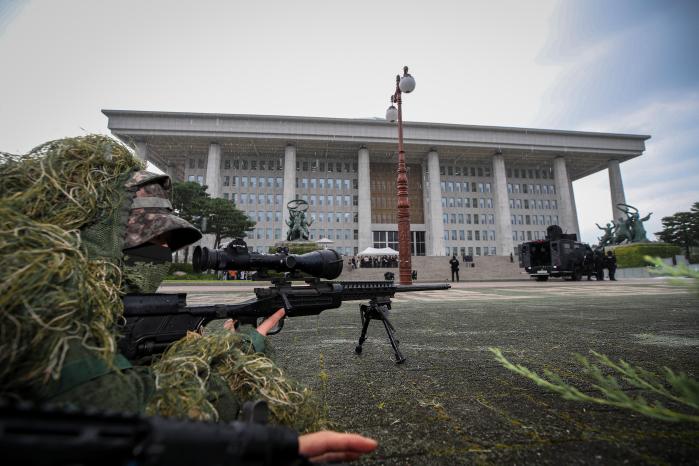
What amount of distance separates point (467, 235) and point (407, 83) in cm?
5226

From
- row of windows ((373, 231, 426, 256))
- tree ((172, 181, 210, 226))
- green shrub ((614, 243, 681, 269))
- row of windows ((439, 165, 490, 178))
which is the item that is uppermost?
row of windows ((439, 165, 490, 178))

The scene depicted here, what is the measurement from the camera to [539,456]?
1295mm

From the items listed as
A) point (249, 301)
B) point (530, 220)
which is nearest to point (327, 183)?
point (530, 220)

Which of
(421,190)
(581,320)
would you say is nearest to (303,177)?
(421,190)

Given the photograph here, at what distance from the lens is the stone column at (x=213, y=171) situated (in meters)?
47.5

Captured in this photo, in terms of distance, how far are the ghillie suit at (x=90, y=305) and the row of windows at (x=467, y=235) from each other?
5889 cm

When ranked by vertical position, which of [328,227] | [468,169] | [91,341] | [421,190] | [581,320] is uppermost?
[468,169]

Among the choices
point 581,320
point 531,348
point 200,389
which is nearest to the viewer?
point 200,389

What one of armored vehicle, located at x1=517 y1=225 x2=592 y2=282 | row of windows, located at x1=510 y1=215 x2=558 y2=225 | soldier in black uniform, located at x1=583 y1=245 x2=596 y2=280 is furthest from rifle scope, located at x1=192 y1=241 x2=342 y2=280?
row of windows, located at x1=510 y1=215 x2=558 y2=225

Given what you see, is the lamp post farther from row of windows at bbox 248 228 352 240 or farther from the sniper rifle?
row of windows at bbox 248 228 352 240

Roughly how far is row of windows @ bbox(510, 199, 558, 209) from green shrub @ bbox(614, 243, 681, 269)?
28.2m

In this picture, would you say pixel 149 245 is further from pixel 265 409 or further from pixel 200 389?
pixel 265 409

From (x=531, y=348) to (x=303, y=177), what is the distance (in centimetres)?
5625

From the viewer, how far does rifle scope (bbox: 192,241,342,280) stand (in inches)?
88.0
